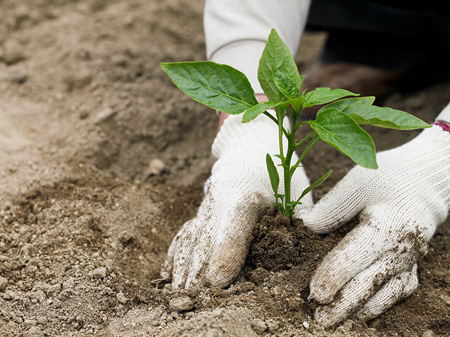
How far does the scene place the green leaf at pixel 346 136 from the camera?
1.05m

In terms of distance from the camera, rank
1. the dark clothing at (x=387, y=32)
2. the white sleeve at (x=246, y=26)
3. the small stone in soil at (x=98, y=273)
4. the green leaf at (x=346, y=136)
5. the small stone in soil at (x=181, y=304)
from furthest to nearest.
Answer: the dark clothing at (x=387, y=32), the white sleeve at (x=246, y=26), the small stone in soil at (x=98, y=273), the small stone in soil at (x=181, y=304), the green leaf at (x=346, y=136)

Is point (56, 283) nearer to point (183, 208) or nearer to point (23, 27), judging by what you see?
point (183, 208)

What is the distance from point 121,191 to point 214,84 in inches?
34.9

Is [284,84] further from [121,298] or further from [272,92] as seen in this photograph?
[121,298]

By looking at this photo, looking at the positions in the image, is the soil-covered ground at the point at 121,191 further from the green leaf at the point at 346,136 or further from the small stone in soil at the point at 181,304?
the green leaf at the point at 346,136

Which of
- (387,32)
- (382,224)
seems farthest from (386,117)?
(387,32)

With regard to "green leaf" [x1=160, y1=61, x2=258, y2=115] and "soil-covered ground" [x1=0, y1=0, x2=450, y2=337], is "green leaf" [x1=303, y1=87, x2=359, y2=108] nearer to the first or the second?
"green leaf" [x1=160, y1=61, x2=258, y2=115]

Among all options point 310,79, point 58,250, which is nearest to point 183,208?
point 58,250

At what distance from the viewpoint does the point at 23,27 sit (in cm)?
315

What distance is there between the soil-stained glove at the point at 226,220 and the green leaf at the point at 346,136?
0.42m

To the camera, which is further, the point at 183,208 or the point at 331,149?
the point at 331,149

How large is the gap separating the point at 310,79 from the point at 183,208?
1.40 m

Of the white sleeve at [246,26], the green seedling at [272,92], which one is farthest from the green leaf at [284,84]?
the white sleeve at [246,26]

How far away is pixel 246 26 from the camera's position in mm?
1927
